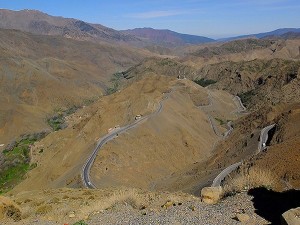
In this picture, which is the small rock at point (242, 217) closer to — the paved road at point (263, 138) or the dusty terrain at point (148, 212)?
the dusty terrain at point (148, 212)

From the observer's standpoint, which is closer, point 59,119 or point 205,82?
point 59,119

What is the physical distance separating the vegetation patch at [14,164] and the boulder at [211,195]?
166ft

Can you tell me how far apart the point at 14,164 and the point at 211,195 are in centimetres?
6427

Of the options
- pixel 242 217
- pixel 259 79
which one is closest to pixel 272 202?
pixel 242 217

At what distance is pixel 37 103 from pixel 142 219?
135 meters

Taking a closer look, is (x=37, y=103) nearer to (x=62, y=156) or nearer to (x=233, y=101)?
(x=233, y=101)

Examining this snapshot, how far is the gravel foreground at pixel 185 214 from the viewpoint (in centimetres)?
1361

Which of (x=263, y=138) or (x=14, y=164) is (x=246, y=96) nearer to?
(x=14, y=164)

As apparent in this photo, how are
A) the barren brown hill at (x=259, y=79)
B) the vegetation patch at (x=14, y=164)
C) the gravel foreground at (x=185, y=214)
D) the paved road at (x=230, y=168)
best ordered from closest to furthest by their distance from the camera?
the gravel foreground at (x=185, y=214) < the paved road at (x=230, y=168) < the vegetation patch at (x=14, y=164) < the barren brown hill at (x=259, y=79)

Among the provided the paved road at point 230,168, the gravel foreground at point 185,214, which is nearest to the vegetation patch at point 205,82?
the paved road at point 230,168

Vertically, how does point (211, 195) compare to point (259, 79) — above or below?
above

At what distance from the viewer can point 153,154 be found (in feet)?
180

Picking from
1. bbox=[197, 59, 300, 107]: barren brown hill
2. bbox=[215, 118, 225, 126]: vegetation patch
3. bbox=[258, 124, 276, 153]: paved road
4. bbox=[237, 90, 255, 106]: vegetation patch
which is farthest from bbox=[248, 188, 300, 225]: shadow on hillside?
bbox=[237, 90, 255, 106]: vegetation patch

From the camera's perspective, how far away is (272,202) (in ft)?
48.3
